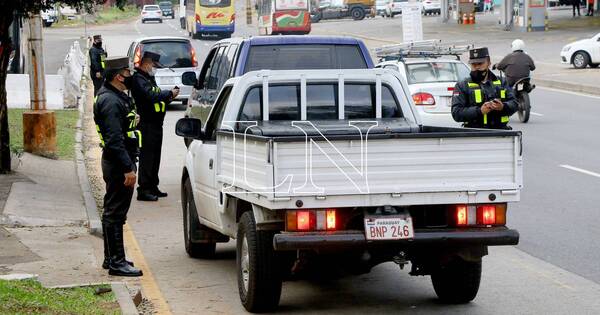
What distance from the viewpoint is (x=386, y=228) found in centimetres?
780

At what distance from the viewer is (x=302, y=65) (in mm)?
12773

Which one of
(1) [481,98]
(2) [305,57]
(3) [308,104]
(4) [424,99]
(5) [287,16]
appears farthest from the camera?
(5) [287,16]

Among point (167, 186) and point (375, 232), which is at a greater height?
point (375, 232)

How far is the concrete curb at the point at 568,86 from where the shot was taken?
30975 millimetres

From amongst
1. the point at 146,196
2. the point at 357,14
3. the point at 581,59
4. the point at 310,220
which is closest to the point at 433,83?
the point at 146,196

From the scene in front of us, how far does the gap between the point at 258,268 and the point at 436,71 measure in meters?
12.5

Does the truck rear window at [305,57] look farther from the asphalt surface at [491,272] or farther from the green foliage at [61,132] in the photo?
the green foliage at [61,132]

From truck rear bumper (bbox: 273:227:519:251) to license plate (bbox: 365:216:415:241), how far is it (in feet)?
0.14

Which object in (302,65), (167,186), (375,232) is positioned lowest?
(167,186)

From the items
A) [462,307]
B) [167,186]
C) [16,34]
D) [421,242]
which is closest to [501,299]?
[462,307]

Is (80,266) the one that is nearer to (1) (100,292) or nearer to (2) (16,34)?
(1) (100,292)

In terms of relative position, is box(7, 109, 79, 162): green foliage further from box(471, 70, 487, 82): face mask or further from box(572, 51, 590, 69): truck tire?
box(572, 51, 590, 69): truck tire

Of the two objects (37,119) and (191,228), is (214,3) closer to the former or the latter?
(37,119)

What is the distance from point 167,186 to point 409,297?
7.84 meters
